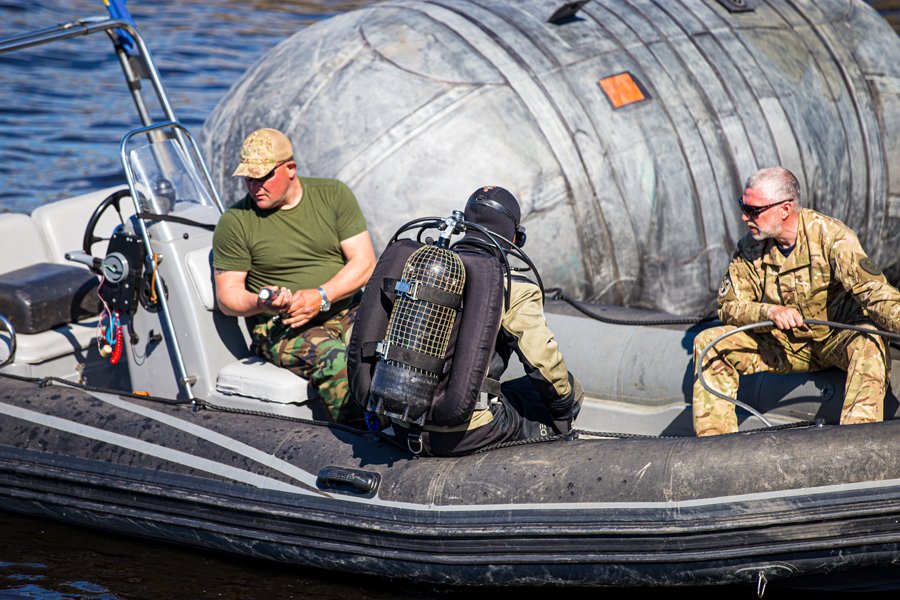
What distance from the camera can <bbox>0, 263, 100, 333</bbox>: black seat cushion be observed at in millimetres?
5750

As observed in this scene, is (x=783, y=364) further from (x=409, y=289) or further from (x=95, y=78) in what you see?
(x=95, y=78)

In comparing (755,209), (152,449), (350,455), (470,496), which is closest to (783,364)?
(755,209)

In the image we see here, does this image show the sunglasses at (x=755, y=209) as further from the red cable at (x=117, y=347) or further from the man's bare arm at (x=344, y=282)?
the red cable at (x=117, y=347)

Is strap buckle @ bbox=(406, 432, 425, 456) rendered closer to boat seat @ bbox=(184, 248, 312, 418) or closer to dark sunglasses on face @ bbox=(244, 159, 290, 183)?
boat seat @ bbox=(184, 248, 312, 418)

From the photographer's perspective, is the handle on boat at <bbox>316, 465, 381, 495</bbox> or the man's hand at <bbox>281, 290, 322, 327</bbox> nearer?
the handle on boat at <bbox>316, 465, 381, 495</bbox>

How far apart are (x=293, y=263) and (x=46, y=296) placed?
151 centimetres

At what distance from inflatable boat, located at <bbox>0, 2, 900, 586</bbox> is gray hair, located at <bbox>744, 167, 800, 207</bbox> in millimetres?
842

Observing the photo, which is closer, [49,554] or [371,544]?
[371,544]

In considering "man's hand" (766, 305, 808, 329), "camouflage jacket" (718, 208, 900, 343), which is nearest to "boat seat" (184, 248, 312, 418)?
"camouflage jacket" (718, 208, 900, 343)

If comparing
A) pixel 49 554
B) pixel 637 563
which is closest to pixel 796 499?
pixel 637 563

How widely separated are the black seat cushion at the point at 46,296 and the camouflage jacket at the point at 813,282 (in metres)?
3.27

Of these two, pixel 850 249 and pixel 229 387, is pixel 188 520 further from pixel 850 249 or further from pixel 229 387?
pixel 850 249

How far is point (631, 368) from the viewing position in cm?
541

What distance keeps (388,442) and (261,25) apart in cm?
1480
